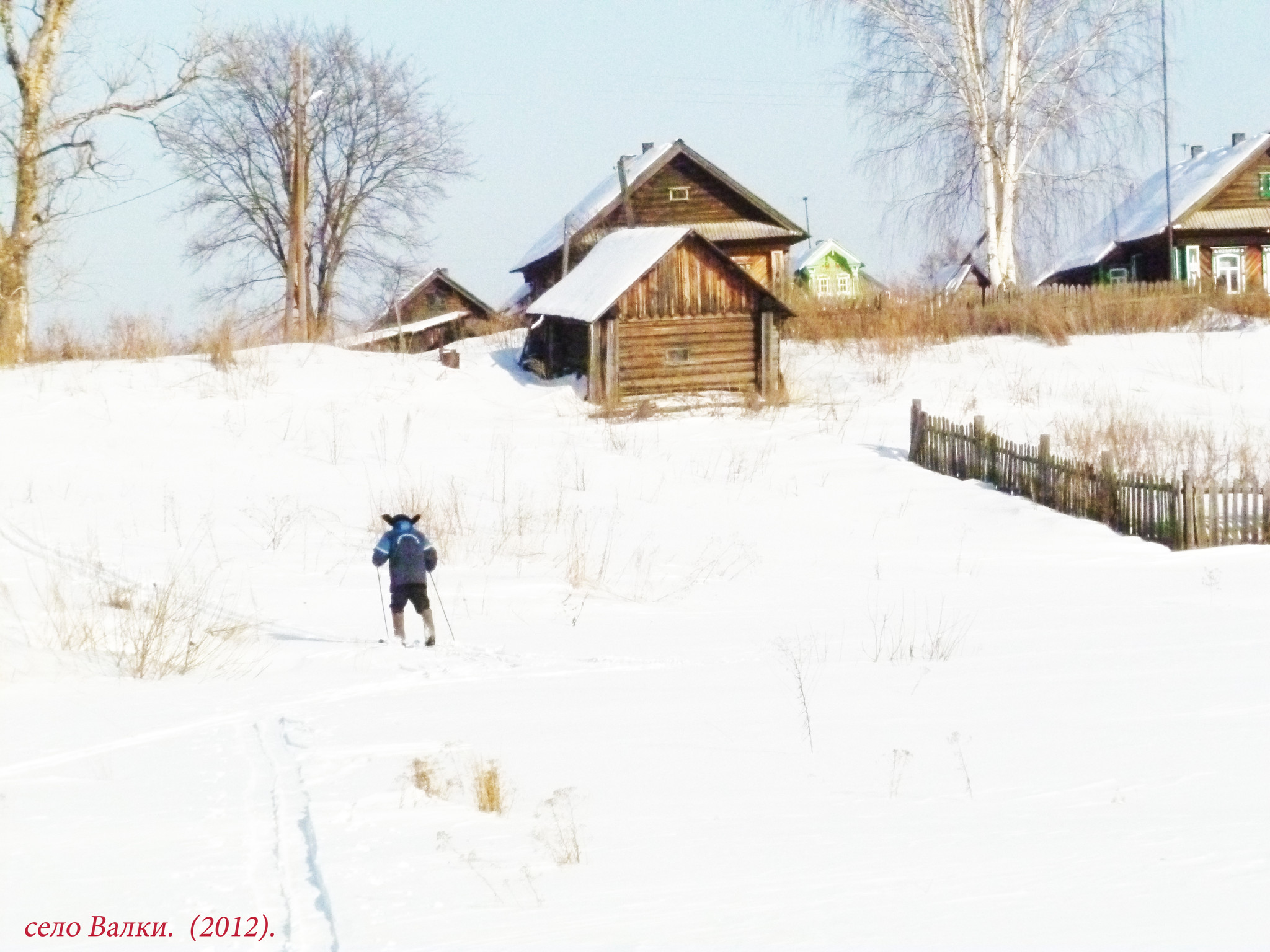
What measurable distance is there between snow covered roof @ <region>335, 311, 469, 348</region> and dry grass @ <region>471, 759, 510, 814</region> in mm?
24872

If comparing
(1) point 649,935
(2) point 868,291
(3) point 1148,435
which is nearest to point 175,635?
(1) point 649,935

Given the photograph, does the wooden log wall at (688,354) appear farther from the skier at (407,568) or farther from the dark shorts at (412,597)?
the dark shorts at (412,597)

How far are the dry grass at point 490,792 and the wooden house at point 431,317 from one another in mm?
29891

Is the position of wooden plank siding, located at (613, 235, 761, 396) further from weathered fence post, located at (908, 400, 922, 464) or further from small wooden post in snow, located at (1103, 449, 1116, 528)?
small wooden post in snow, located at (1103, 449, 1116, 528)

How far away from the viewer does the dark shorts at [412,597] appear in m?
9.37

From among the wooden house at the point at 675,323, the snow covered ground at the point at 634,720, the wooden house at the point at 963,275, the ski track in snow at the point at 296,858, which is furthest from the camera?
the wooden house at the point at 963,275

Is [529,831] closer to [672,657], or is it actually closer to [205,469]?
[672,657]

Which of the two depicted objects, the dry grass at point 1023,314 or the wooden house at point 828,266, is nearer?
the dry grass at point 1023,314

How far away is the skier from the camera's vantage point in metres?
9.38

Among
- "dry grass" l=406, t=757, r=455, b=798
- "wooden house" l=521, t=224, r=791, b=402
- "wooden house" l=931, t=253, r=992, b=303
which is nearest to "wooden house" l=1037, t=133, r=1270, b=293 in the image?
"wooden house" l=931, t=253, r=992, b=303

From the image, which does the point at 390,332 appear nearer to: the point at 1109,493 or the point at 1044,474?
the point at 1044,474

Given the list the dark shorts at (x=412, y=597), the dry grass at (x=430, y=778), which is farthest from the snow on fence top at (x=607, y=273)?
the dry grass at (x=430, y=778)

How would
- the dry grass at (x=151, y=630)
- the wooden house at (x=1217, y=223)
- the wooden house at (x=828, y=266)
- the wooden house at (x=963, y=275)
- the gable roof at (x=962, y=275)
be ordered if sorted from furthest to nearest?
the wooden house at (x=828, y=266) → the gable roof at (x=962, y=275) → the wooden house at (x=963, y=275) → the wooden house at (x=1217, y=223) → the dry grass at (x=151, y=630)

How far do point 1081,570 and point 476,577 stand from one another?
5.90 m
